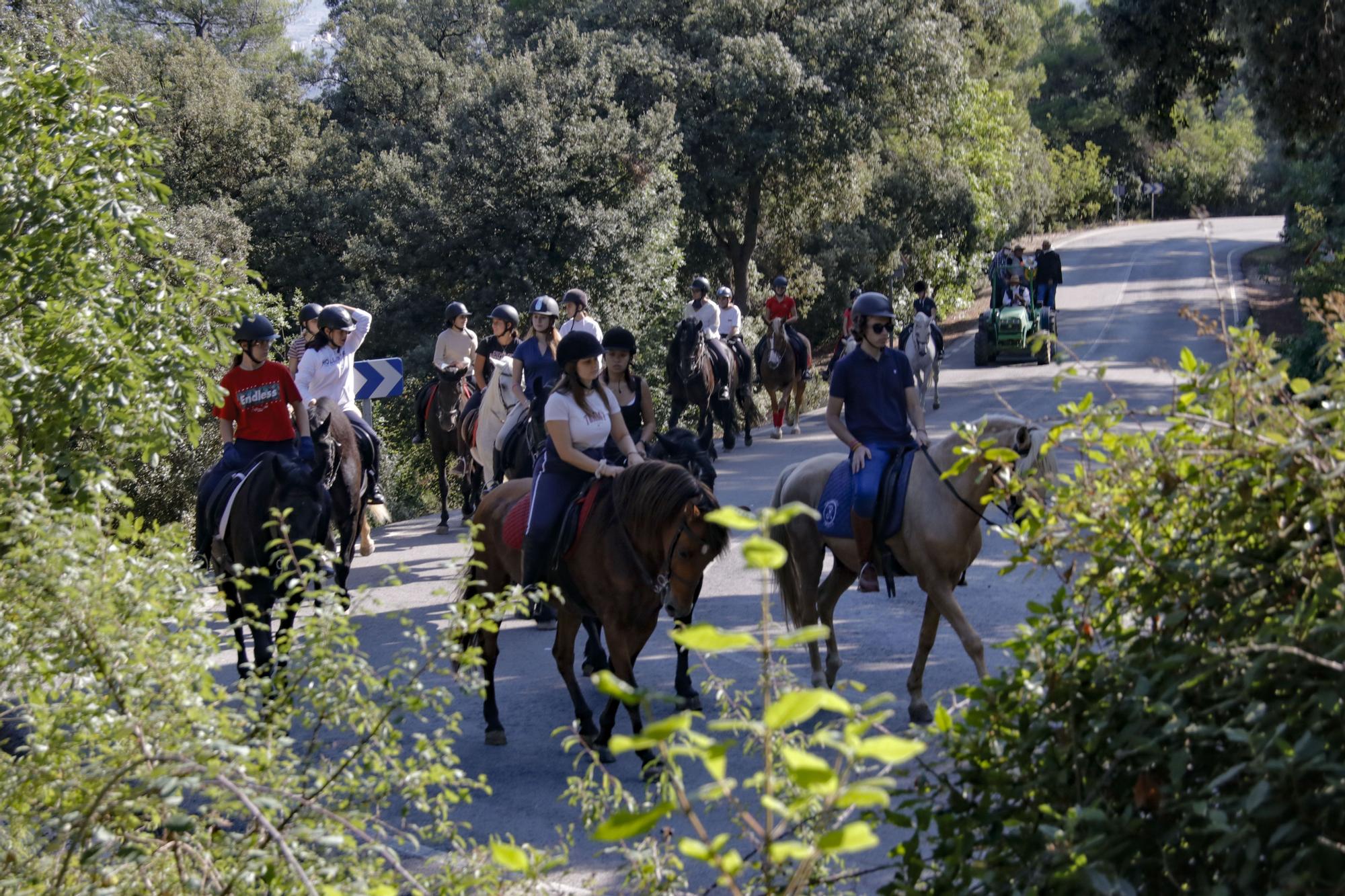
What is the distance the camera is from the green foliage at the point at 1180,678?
243 cm

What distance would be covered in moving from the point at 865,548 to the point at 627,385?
3.09 m

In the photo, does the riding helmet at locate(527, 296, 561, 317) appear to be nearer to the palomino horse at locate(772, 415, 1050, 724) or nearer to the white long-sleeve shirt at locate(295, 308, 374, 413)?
the white long-sleeve shirt at locate(295, 308, 374, 413)

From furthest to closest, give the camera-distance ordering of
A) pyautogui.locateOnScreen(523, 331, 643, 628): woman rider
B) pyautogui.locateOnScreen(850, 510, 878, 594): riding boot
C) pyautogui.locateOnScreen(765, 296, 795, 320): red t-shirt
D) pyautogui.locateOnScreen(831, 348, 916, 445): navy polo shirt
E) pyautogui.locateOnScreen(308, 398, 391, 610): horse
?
pyautogui.locateOnScreen(765, 296, 795, 320): red t-shirt
pyautogui.locateOnScreen(308, 398, 391, 610): horse
pyautogui.locateOnScreen(831, 348, 916, 445): navy polo shirt
pyautogui.locateOnScreen(850, 510, 878, 594): riding boot
pyautogui.locateOnScreen(523, 331, 643, 628): woman rider

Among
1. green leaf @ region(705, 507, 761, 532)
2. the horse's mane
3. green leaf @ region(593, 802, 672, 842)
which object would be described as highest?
green leaf @ region(705, 507, 761, 532)

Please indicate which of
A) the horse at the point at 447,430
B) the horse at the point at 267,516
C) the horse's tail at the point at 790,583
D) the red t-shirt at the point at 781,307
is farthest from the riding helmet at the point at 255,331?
the red t-shirt at the point at 781,307

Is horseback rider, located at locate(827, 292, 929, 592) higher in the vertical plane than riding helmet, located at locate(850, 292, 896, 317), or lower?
lower

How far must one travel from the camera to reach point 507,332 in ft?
46.0

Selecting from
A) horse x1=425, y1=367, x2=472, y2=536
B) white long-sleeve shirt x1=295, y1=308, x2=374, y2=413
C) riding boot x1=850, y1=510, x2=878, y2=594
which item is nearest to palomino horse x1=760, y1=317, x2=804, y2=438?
horse x1=425, y1=367, x2=472, y2=536

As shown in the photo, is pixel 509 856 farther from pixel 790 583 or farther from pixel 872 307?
pixel 872 307

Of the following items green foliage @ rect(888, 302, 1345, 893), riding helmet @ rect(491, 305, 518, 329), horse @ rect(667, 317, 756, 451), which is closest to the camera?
green foliage @ rect(888, 302, 1345, 893)

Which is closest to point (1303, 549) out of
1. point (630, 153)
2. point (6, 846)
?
point (6, 846)

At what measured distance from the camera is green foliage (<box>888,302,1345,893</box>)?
2.43 m

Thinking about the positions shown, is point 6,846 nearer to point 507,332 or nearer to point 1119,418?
point 1119,418

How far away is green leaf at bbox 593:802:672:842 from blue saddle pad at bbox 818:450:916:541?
634cm
